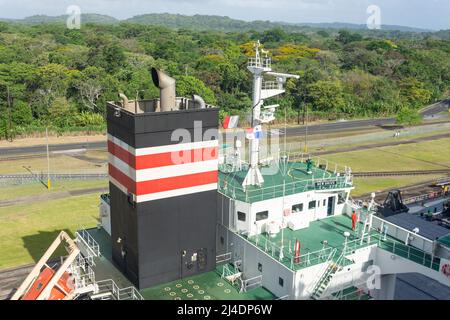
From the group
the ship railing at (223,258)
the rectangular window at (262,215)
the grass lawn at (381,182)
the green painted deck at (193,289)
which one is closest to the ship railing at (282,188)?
the rectangular window at (262,215)

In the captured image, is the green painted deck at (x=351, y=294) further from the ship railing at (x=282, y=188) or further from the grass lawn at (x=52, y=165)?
the grass lawn at (x=52, y=165)

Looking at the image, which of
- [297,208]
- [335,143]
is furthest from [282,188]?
[335,143]

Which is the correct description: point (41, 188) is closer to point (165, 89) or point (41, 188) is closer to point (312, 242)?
point (165, 89)

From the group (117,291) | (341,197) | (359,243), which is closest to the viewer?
(117,291)

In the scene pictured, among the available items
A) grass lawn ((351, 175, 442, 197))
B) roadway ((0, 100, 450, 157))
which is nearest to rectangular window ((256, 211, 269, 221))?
grass lawn ((351, 175, 442, 197))

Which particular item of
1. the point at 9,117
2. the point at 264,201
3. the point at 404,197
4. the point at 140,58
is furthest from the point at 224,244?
the point at 140,58
